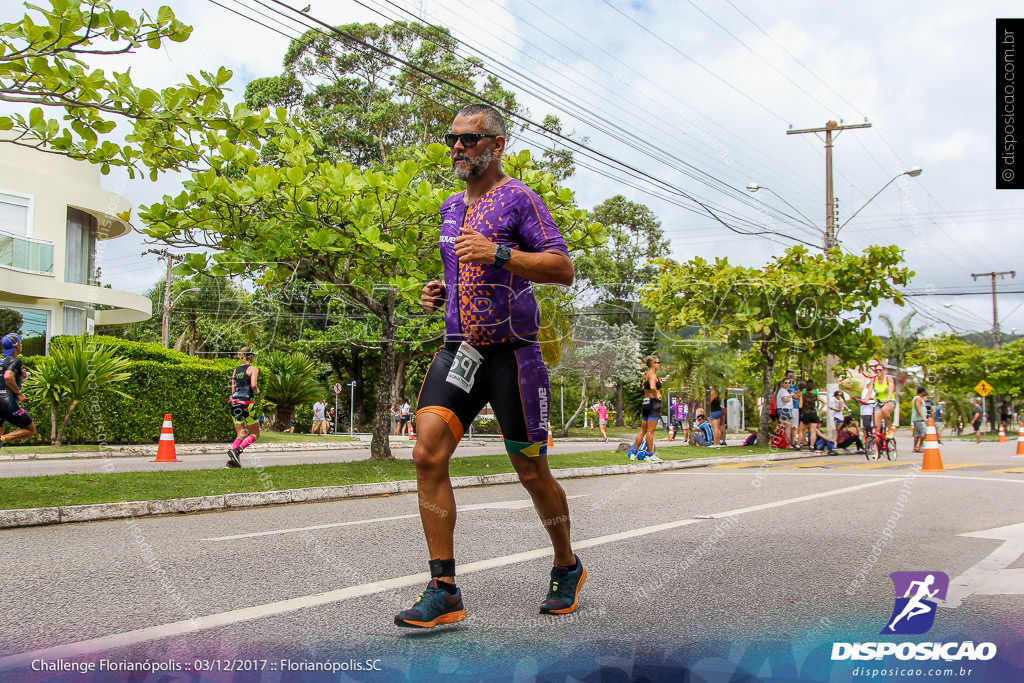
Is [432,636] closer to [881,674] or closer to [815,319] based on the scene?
[881,674]

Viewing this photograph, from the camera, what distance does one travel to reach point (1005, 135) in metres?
6.27

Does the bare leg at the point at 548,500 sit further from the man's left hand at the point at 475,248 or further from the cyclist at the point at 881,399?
the cyclist at the point at 881,399

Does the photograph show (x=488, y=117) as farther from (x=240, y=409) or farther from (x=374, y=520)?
(x=240, y=409)

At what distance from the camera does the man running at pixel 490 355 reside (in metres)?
3.21

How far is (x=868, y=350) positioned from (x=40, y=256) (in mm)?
23706

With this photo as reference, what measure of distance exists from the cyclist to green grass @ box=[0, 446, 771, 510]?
9268mm

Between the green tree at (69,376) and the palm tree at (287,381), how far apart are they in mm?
8392

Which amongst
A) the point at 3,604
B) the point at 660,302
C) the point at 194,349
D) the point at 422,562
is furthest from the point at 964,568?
the point at 194,349

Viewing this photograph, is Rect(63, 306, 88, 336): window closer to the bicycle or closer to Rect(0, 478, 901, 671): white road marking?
the bicycle

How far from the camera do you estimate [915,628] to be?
3215 millimetres

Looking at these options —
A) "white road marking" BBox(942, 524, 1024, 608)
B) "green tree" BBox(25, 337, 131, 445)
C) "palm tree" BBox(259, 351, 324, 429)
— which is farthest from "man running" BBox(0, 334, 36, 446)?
"palm tree" BBox(259, 351, 324, 429)

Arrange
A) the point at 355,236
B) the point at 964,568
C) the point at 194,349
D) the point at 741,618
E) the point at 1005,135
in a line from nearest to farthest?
the point at 741,618 < the point at 964,568 < the point at 1005,135 < the point at 355,236 < the point at 194,349

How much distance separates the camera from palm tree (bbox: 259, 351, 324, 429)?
25203 millimetres

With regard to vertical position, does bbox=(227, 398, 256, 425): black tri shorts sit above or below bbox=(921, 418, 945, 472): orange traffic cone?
above
